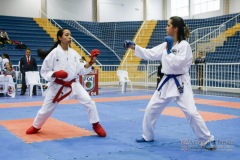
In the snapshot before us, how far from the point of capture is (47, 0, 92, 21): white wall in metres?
19.9

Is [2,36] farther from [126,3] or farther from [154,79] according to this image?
[126,3]

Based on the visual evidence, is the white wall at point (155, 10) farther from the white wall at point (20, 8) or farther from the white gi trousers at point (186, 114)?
the white gi trousers at point (186, 114)

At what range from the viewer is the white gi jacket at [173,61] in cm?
346

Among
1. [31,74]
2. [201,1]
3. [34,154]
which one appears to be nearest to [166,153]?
[34,154]

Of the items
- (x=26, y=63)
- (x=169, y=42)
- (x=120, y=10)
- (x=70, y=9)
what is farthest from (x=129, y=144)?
(x=120, y=10)

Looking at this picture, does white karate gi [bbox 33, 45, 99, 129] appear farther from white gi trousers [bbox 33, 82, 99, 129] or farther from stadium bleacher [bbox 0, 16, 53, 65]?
stadium bleacher [bbox 0, 16, 53, 65]

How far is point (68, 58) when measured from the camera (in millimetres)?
4352

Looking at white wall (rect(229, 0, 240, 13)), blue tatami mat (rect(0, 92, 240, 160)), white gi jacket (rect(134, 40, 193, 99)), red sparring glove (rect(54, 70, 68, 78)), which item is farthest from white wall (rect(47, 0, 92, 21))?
white gi jacket (rect(134, 40, 193, 99))

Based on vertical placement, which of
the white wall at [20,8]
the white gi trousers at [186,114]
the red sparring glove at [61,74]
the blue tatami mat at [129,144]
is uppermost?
the white wall at [20,8]

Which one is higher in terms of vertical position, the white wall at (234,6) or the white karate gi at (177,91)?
the white wall at (234,6)

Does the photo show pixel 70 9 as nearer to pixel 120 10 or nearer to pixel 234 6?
pixel 120 10

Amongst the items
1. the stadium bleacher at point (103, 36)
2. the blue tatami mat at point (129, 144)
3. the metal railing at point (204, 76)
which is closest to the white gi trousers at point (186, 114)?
the blue tatami mat at point (129, 144)

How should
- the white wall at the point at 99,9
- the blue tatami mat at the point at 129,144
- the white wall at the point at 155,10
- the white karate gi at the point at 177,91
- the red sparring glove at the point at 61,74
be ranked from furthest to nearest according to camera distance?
the white wall at the point at 155,10 < the white wall at the point at 99,9 < the red sparring glove at the point at 61,74 < the white karate gi at the point at 177,91 < the blue tatami mat at the point at 129,144

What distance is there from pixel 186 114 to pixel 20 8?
17502 mm
